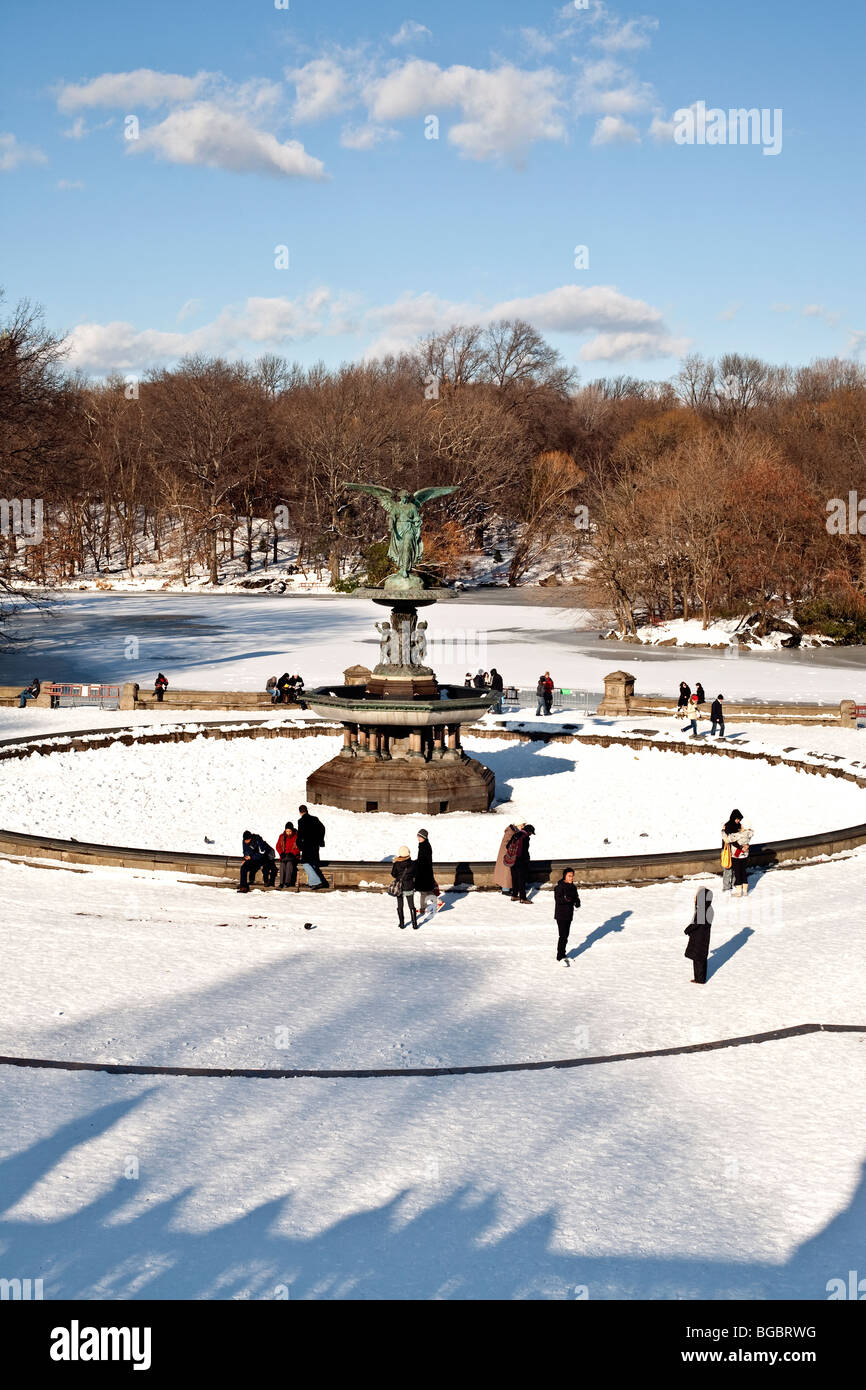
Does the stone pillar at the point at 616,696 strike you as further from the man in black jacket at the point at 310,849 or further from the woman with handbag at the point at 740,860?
the man in black jacket at the point at 310,849

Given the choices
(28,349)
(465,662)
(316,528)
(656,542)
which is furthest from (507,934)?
(316,528)

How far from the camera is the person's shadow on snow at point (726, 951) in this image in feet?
50.9

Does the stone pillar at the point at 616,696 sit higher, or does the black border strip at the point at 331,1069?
the stone pillar at the point at 616,696

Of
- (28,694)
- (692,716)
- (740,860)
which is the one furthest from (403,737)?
(28,694)

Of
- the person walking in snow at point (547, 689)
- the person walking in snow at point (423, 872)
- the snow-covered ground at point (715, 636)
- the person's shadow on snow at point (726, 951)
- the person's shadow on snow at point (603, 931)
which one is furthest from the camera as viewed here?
the snow-covered ground at point (715, 636)

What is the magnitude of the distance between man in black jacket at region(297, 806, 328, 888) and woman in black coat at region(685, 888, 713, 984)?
6012mm

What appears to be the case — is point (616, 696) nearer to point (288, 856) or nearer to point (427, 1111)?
point (288, 856)

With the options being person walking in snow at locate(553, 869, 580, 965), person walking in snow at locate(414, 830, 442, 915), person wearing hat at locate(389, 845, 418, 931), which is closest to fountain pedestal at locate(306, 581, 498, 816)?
person walking in snow at locate(414, 830, 442, 915)

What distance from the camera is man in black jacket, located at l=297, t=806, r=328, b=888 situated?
61.4ft

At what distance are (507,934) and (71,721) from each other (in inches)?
862

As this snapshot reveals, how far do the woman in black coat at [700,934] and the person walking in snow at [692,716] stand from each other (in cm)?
1868

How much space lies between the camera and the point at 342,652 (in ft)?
173

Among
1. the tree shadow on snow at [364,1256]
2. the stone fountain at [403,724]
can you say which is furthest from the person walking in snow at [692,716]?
the tree shadow on snow at [364,1256]

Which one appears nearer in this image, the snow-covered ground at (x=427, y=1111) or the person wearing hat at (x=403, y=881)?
the snow-covered ground at (x=427, y=1111)
